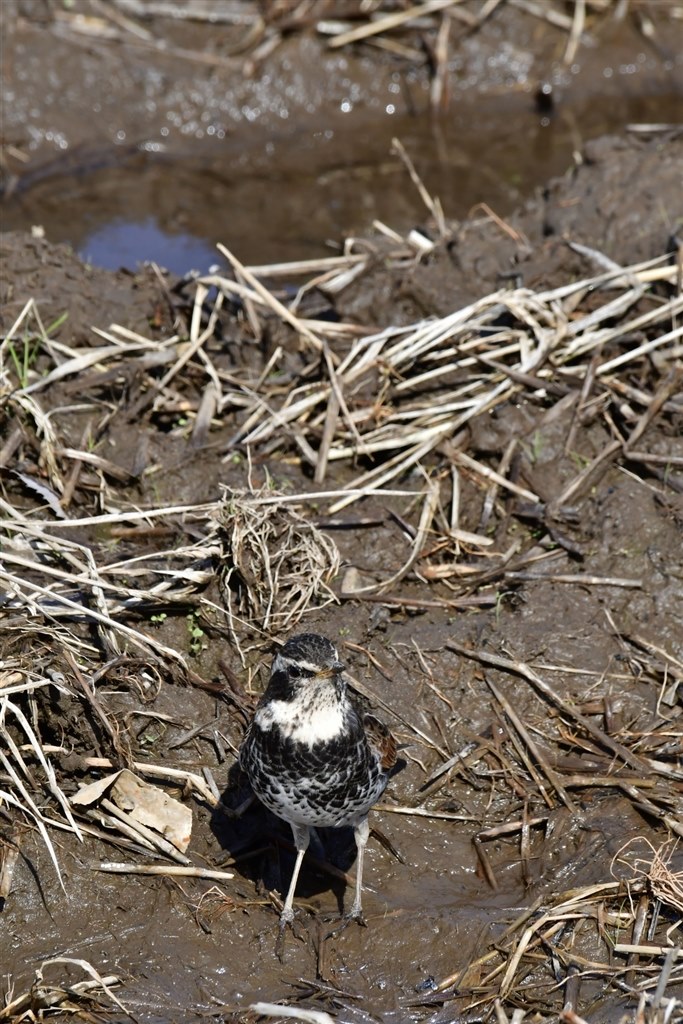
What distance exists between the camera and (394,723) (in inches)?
250

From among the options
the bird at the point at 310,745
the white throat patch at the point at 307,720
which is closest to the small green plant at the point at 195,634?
the bird at the point at 310,745

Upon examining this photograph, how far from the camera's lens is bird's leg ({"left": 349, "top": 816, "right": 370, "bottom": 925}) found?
18.9 ft

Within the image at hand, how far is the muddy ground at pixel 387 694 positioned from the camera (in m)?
5.51

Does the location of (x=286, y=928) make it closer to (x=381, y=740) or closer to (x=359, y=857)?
(x=359, y=857)

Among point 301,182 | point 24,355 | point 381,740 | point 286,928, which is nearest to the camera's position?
point 286,928

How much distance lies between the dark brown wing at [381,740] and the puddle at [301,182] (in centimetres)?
518

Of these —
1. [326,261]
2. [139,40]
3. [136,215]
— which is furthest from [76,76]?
[326,261]

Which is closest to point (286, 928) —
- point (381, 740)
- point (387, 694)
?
point (381, 740)

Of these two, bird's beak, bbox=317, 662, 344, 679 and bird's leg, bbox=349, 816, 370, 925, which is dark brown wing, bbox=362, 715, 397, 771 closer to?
bird's leg, bbox=349, 816, 370, 925

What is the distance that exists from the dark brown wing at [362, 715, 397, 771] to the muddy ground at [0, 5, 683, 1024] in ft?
1.30

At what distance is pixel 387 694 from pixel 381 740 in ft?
1.84

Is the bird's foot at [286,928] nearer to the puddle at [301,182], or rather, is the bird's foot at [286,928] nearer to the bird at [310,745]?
the bird at [310,745]

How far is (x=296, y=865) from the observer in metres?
5.80

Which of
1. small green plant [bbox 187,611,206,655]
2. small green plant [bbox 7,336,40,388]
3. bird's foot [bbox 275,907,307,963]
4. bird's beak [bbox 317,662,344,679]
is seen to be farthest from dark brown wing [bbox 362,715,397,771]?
small green plant [bbox 7,336,40,388]
